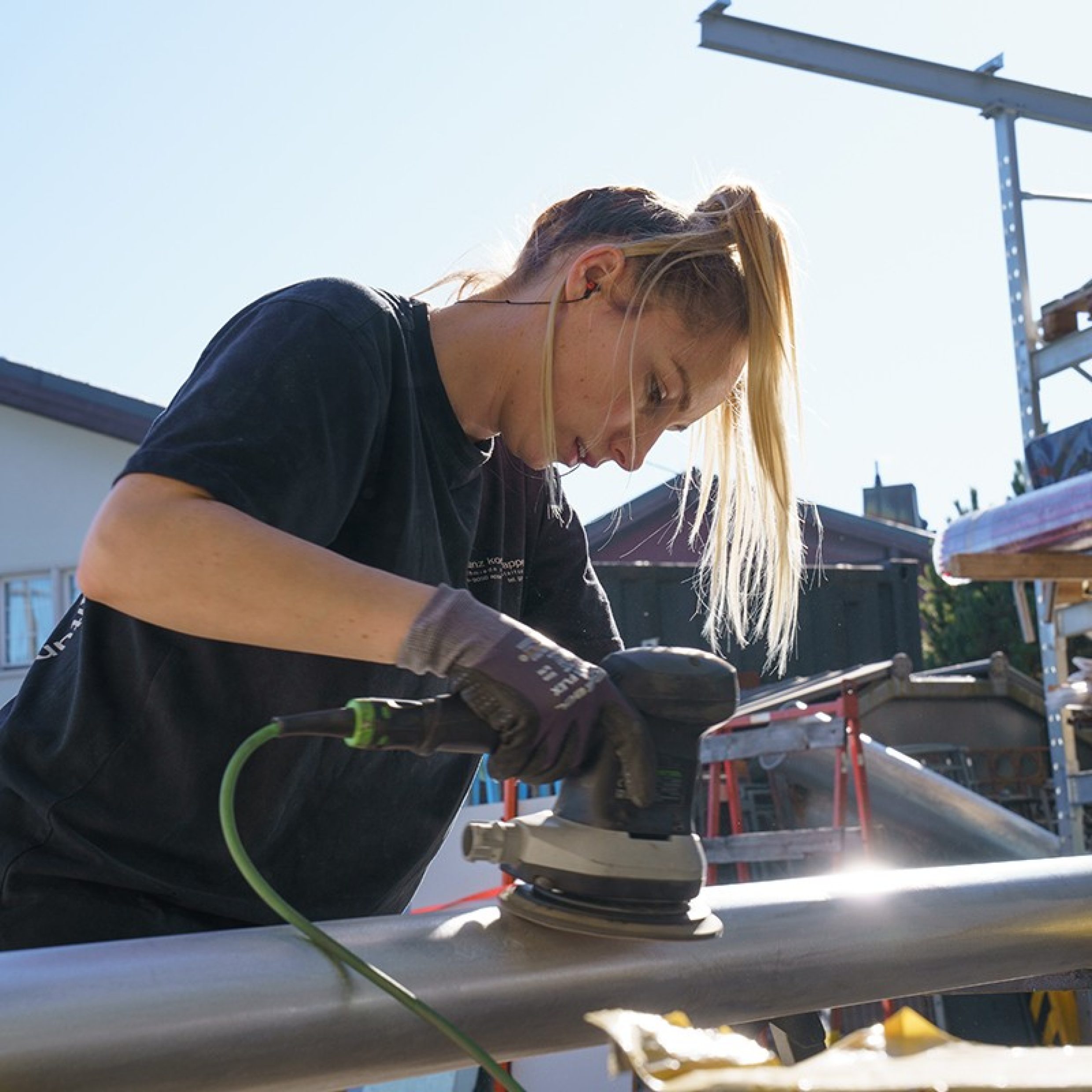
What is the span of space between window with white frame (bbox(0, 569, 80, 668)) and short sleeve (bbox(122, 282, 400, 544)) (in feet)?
35.0

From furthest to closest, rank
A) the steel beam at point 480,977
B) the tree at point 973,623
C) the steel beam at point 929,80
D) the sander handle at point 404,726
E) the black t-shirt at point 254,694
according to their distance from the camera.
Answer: the tree at point 973,623 → the steel beam at point 929,80 → the black t-shirt at point 254,694 → the sander handle at point 404,726 → the steel beam at point 480,977

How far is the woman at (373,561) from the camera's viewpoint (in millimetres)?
1147

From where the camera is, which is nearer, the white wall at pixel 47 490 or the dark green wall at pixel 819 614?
the dark green wall at pixel 819 614

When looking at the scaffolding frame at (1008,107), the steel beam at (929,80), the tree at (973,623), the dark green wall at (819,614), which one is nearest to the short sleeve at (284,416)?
the scaffolding frame at (1008,107)

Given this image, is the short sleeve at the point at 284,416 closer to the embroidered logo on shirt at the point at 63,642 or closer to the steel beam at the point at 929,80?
the embroidered logo on shirt at the point at 63,642

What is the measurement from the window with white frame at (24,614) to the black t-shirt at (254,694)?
34.2 ft

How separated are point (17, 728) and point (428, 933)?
64cm

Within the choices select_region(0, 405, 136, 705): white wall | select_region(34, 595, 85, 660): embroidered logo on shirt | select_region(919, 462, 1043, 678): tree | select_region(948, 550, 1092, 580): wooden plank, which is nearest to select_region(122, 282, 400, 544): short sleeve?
select_region(34, 595, 85, 660): embroidered logo on shirt

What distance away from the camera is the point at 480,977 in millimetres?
1033

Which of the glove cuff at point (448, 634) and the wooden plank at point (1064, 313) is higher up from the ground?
the wooden plank at point (1064, 313)

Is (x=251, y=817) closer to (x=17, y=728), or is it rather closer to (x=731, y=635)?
(x=17, y=728)

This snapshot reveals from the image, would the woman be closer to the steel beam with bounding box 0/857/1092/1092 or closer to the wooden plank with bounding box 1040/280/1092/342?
the steel beam with bounding box 0/857/1092/1092

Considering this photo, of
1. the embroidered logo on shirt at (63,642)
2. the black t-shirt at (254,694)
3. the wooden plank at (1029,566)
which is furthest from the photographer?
the wooden plank at (1029,566)

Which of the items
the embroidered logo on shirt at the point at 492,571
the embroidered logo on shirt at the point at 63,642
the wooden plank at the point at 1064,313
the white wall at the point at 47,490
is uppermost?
the white wall at the point at 47,490
